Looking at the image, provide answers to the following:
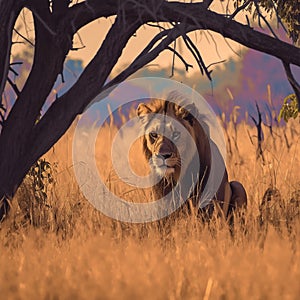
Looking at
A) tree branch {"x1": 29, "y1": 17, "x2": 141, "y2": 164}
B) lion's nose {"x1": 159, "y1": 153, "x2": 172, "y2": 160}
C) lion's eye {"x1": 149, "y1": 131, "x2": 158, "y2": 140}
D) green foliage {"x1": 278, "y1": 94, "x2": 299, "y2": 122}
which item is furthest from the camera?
green foliage {"x1": 278, "y1": 94, "x2": 299, "y2": 122}

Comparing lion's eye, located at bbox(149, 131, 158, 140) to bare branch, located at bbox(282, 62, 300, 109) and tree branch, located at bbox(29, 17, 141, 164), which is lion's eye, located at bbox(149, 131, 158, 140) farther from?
bare branch, located at bbox(282, 62, 300, 109)

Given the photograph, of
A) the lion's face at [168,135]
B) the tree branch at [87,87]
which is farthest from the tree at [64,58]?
the lion's face at [168,135]

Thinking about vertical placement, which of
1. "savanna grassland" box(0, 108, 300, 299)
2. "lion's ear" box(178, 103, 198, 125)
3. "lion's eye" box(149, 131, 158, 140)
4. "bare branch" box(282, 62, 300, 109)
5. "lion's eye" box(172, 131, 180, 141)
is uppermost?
"bare branch" box(282, 62, 300, 109)

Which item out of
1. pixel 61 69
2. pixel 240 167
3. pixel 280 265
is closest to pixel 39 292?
pixel 280 265

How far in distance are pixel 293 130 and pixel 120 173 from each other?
1.79 meters

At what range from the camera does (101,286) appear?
13.1 feet

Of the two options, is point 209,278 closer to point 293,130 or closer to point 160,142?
point 160,142

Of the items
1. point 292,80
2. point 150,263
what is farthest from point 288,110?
point 150,263

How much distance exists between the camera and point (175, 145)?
255 inches

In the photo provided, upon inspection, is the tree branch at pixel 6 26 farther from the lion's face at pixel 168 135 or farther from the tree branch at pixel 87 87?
the lion's face at pixel 168 135

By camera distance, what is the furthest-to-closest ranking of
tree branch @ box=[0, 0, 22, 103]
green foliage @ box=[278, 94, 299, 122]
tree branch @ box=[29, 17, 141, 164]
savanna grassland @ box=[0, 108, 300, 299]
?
green foliage @ box=[278, 94, 299, 122] → tree branch @ box=[29, 17, 141, 164] → tree branch @ box=[0, 0, 22, 103] → savanna grassland @ box=[0, 108, 300, 299]

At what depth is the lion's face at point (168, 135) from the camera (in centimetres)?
642

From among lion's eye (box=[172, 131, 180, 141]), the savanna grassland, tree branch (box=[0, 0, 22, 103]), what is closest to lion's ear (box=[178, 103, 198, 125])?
lion's eye (box=[172, 131, 180, 141])

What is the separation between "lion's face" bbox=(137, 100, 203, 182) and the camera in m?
6.42
